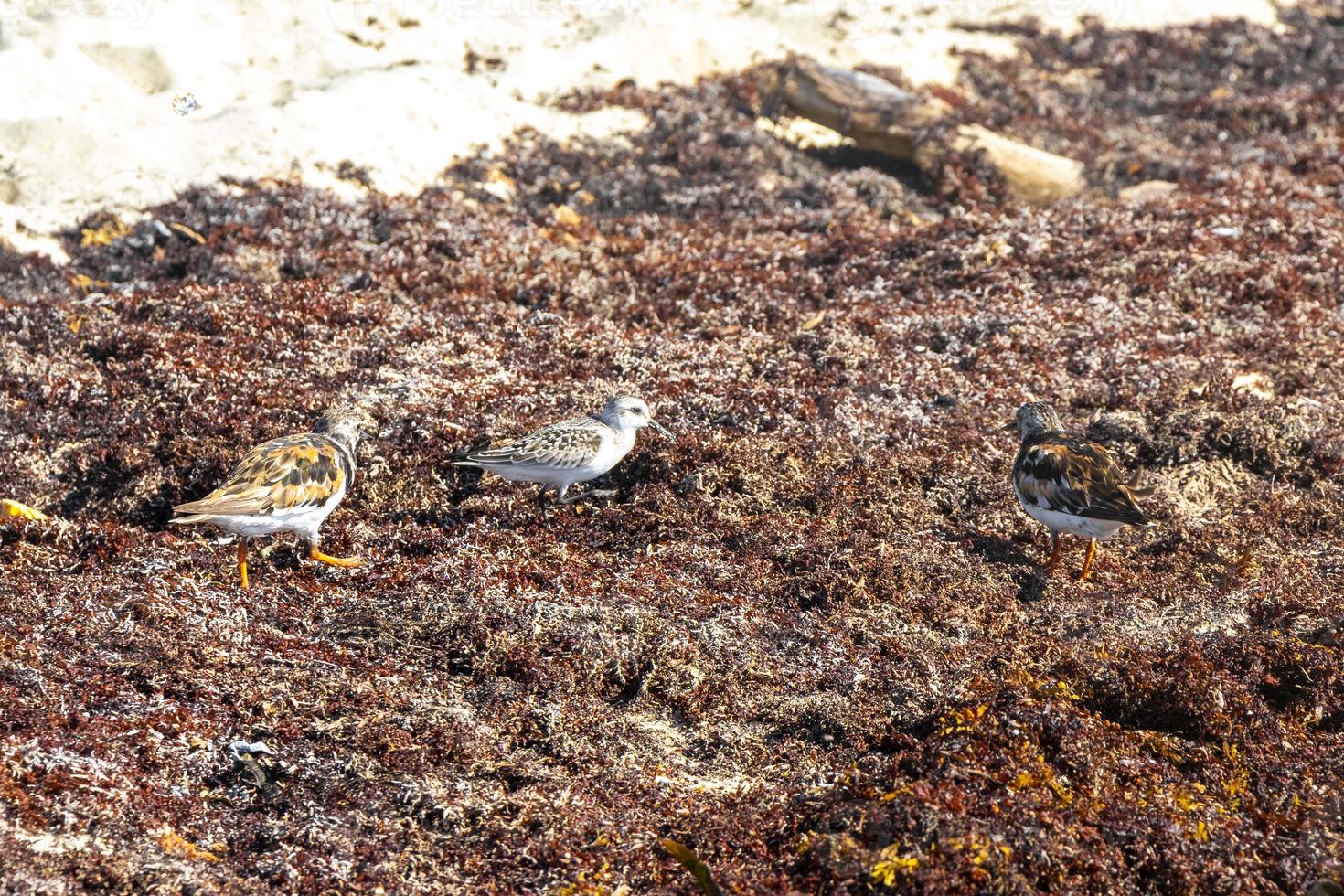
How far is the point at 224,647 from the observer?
680 cm

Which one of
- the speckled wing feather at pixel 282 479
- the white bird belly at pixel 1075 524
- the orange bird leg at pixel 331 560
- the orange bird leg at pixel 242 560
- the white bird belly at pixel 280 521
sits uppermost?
the white bird belly at pixel 1075 524

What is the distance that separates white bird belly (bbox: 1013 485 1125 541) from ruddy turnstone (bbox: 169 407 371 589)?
5080 millimetres

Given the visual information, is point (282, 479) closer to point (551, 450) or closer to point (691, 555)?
point (551, 450)

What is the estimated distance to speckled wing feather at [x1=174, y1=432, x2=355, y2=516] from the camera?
748 cm

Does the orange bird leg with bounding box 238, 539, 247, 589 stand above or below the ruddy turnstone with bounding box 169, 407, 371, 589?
below

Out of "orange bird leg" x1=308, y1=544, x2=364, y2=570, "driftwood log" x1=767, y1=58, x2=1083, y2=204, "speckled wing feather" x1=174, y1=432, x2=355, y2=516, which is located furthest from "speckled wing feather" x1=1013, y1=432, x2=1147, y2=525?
"driftwood log" x1=767, y1=58, x2=1083, y2=204

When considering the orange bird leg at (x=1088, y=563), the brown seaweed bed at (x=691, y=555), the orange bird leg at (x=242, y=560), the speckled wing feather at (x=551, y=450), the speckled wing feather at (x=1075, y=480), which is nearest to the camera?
the brown seaweed bed at (x=691, y=555)

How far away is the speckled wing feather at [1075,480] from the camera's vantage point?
7977 millimetres

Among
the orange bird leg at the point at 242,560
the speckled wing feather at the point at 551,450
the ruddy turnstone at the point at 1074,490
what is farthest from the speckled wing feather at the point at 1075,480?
the orange bird leg at the point at 242,560

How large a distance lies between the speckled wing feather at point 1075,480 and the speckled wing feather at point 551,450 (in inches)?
132

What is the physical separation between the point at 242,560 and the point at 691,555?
3.19m

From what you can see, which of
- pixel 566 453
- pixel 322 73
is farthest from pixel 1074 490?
pixel 322 73

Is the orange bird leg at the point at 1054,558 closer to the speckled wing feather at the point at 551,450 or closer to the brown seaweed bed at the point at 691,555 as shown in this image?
the brown seaweed bed at the point at 691,555

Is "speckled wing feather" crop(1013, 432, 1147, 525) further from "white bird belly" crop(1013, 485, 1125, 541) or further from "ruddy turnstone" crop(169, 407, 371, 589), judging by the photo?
"ruddy turnstone" crop(169, 407, 371, 589)
